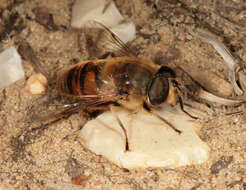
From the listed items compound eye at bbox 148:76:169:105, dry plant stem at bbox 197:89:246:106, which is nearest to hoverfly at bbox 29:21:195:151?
compound eye at bbox 148:76:169:105

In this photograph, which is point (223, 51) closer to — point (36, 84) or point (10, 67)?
point (36, 84)

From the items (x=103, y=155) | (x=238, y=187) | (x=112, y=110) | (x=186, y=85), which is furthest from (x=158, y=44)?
(x=238, y=187)

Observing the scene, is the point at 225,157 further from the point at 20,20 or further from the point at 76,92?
the point at 20,20

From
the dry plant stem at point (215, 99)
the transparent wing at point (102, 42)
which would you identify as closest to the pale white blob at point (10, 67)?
the transparent wing at point (102, 42)

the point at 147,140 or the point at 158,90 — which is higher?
the point at 158,90

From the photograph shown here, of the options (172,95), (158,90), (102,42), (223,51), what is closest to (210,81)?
(223,51)

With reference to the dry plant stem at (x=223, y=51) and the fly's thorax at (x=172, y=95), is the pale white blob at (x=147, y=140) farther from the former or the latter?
the dry plant stem at (x=223, y=51)

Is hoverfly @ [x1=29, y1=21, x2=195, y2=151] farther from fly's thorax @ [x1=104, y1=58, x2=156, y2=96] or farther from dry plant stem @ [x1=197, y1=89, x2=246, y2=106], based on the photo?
dry plant stem @ [x1=197, y1=89, x2=246, y2=106]
